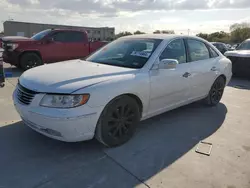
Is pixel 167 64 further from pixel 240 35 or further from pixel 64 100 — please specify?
pixel 240 35

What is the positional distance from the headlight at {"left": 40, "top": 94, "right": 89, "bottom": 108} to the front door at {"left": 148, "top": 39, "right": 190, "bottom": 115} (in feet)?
3.89

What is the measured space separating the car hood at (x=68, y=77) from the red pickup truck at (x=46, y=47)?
6354 millimetres

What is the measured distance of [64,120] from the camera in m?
2.92

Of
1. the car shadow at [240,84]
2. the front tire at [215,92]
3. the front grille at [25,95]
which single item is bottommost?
the car shadow at [240,84]

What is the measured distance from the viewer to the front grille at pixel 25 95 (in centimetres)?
317

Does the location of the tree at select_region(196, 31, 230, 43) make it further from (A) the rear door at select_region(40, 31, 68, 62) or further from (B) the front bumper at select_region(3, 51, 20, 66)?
(B) the front bumper at select_region(3, 51, 20, 66)

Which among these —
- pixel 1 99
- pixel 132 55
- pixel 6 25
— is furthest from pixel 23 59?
pixel 6 25

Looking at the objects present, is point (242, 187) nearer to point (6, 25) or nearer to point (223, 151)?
point (223, 151)

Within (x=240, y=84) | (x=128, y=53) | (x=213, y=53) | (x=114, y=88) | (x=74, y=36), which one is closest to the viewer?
(x=114, y=88)

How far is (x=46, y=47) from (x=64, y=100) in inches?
306

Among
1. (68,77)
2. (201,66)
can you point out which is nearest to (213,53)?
(201,66)

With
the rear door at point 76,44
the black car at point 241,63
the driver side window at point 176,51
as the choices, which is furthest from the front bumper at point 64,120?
the rear door at point 76,44

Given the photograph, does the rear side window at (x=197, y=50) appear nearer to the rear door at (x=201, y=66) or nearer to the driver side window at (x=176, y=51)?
the rear door at (x=201, y=66)

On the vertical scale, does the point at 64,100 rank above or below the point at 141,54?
below
